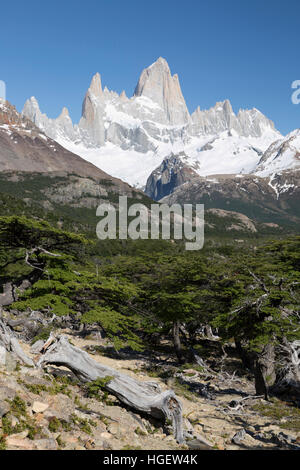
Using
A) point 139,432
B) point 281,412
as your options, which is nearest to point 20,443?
point 139,432

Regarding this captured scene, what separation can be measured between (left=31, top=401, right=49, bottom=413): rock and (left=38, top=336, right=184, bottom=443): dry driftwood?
280cm

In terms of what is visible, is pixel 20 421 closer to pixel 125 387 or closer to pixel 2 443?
pixel 2 443

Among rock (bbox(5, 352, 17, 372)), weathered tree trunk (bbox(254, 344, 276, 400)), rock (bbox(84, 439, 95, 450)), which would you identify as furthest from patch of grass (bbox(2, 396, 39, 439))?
weathered tree trunk (bbox(254, 344, 276, 400))

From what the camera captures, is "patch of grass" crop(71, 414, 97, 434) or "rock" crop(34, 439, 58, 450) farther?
"patch of grass" crop(71, 414, 97, 434)

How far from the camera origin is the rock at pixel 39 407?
1009 centimetres

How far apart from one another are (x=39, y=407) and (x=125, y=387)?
3.34m

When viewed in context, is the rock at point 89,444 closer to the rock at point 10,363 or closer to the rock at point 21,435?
the rock at point 21,435

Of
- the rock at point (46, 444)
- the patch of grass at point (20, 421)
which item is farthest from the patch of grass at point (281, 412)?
the patch of grass at point (20, 421)

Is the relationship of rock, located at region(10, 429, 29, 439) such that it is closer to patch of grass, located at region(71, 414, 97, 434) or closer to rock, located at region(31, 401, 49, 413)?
rock, located at region(31, 401, 49, 413)

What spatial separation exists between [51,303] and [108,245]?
10274 cm

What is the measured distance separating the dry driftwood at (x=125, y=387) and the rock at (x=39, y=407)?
2.80 metres

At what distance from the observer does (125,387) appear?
41.5 ft

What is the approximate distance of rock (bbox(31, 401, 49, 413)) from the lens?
10.1m
